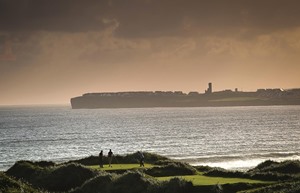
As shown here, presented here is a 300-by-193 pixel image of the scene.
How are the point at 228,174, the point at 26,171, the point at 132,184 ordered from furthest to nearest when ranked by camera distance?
the point at 26,171 → the point at 228,174 → the point at 132,184

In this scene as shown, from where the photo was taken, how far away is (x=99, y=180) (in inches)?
1469

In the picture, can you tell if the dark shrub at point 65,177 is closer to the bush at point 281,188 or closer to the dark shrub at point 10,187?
the bush at point 281,188

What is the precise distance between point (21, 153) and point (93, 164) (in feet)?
188

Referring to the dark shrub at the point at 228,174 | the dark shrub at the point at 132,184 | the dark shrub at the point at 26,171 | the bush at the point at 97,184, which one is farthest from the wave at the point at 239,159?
the dark shrub at the point at 132,184

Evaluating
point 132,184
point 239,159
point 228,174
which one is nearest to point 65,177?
point 132,184

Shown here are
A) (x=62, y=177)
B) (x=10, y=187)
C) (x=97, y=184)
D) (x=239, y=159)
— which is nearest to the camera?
(x=10, y=187)

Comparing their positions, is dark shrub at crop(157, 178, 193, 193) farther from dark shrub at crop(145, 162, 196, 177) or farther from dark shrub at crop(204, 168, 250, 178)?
dark shrub at crop(145, 162, 196, 177)

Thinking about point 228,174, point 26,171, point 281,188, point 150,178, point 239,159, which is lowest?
point 239,159

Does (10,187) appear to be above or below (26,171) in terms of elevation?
above

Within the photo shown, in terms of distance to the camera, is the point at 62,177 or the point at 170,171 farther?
the point at 170,171

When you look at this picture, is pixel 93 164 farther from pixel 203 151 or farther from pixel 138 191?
pixel 203 151

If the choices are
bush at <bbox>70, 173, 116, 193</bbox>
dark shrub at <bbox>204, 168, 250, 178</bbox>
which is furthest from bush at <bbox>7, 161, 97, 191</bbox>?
dark shrub at <bbox>204, 168, 250, 178</bbox>

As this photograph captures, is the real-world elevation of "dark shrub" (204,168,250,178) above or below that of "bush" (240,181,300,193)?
below

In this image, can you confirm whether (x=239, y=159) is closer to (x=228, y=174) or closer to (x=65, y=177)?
(x=228, y=174)
